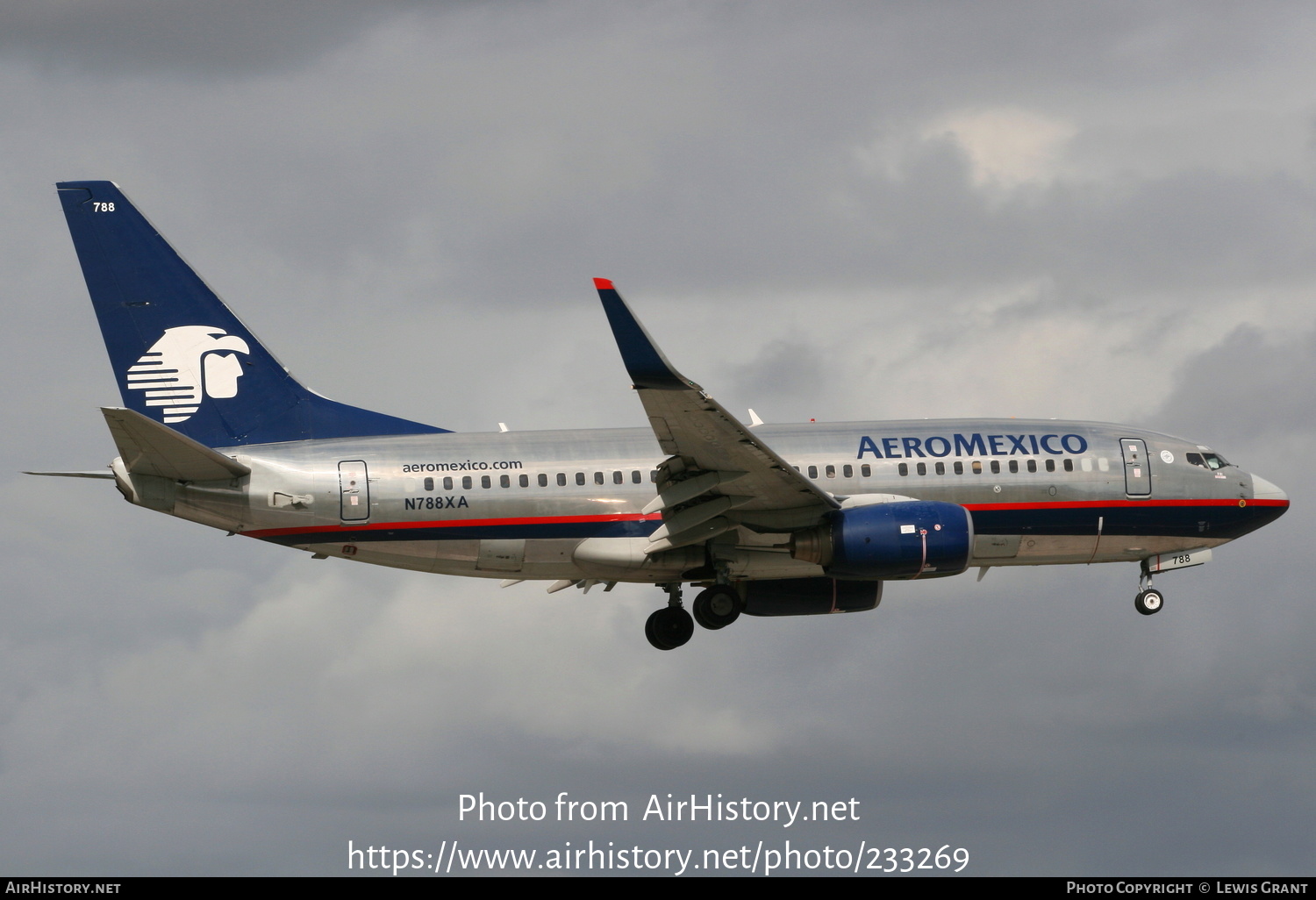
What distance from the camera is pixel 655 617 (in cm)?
4828

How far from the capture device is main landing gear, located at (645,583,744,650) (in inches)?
1844

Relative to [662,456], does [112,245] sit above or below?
above

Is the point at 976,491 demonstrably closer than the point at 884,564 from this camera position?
No

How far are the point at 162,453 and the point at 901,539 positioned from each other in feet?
60.4

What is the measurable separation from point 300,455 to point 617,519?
848cm

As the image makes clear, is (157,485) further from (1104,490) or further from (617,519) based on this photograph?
(1104,490)

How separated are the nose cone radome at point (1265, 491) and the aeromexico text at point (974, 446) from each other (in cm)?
578

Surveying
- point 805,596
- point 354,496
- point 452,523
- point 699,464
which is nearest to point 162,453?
point 354,496

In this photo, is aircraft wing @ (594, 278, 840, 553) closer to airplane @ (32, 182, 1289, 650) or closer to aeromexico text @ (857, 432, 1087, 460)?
airplane @ (32, 182, 1289, 650)

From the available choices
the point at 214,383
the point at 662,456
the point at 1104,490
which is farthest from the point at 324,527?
the point at 1104,490

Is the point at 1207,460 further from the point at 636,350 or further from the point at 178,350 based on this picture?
the point at 178,350

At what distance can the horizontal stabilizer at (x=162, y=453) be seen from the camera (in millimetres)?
40219

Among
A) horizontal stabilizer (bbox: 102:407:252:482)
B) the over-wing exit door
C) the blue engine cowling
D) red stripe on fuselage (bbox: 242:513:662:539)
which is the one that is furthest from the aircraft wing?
horizontal stabilizer (bbox: 102:407:252:482)

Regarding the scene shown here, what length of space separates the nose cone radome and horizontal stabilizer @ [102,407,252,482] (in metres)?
28.7
